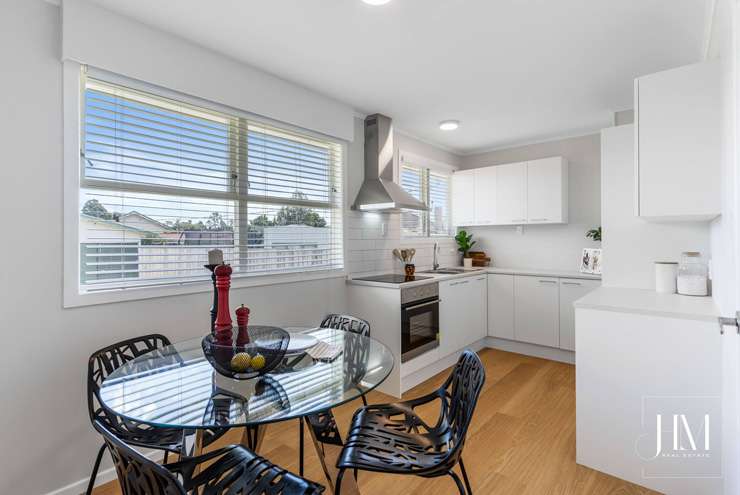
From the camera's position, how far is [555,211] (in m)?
4.12

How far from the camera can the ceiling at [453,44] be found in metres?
1.97

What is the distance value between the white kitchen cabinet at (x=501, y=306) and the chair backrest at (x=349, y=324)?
2.36 metres

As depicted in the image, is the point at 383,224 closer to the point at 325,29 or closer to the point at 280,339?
the point at 325,29

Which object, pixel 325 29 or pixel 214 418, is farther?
pixel 325 29

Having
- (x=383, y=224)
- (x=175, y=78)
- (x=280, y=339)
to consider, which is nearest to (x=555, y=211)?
(x=383, y=224)

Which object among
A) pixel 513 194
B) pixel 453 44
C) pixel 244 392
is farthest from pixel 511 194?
pixel 244 392

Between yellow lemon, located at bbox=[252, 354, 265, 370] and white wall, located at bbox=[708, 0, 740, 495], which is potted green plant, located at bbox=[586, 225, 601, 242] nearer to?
white wall, located at bbox=[708, 0, 740, 495]

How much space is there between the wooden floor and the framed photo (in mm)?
1141

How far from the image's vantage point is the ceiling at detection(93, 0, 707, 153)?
77.7 inches

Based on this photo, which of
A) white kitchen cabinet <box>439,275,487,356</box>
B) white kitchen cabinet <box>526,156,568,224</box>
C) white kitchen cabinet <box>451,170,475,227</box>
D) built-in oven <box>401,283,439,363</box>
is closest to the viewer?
built-in oven <box>401,283,439,363</box>

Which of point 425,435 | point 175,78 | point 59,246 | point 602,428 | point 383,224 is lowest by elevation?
point 602,428

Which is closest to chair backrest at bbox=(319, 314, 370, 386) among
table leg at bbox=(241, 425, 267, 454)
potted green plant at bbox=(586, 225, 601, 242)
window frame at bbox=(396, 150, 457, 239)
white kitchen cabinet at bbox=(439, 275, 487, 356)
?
table leg at bbox=(241, 425, 267, 454)

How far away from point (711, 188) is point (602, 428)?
4.61 feet

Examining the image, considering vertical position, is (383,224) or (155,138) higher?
(155,138)
